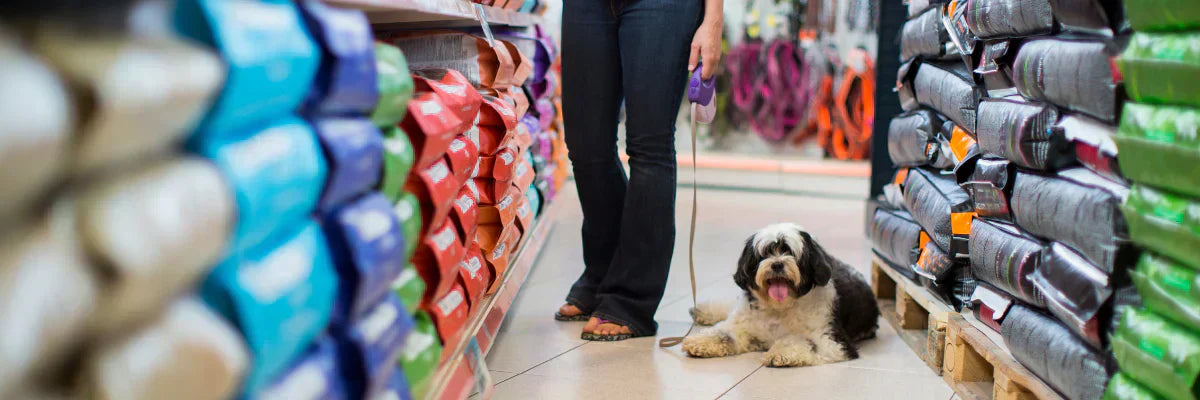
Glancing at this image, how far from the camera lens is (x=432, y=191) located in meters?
1.45

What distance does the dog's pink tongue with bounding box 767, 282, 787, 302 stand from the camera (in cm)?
261

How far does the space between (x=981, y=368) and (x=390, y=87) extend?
1589 millimetres

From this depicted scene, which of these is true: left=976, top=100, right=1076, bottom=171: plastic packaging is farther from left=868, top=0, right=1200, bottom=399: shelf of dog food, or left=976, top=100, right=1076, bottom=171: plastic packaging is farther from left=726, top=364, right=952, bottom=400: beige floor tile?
left=726, top=364, right=952, bottom=400: beige floor tile

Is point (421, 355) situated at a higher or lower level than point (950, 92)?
lower

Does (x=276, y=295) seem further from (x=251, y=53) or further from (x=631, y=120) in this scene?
(x=631, y=120)

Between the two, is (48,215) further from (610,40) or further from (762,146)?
(762,146)

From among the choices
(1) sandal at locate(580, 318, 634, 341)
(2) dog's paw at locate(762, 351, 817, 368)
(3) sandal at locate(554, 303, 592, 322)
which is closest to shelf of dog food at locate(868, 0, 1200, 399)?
(2) dog's paw at locate(762, 351, 817, 368)

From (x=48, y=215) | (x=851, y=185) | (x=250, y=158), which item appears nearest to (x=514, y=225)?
(x=250, y=158)

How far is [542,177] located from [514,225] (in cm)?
93

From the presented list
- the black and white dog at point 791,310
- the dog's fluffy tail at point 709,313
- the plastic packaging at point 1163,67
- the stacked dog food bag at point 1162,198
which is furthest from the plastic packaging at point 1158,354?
the dog's fluffy tail at point 709,313

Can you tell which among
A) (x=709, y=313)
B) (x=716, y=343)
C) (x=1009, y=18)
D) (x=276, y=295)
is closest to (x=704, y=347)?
(x=716, y=343)

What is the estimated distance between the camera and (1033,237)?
1.87 m

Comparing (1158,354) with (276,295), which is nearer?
(276,295)

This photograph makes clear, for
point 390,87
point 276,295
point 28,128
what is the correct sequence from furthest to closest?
1. point 390,87
2. point 276,295
3. point 28,128
